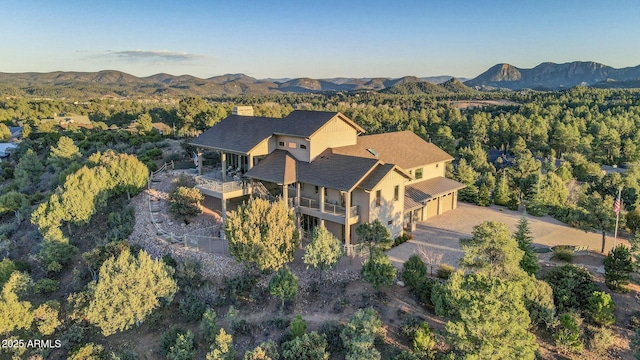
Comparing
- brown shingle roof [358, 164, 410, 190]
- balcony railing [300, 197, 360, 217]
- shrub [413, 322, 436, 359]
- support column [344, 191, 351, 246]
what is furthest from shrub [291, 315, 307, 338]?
brown shingle roof [358, 164, 410, 190]

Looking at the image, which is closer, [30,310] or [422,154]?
[30,310]

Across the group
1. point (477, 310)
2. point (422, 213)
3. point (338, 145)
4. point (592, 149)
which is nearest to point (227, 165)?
point (338, 145)

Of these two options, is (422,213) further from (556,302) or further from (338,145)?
(556,302)

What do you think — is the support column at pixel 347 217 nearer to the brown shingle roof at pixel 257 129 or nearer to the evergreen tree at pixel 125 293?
the brown shingle roof at pixel 257 129

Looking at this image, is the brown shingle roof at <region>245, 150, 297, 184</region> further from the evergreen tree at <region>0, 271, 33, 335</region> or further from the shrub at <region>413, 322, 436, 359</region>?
the evergreen tree at <region>0, 271, 33, 335</region>

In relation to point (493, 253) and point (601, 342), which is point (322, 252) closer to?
point (493, 253)
